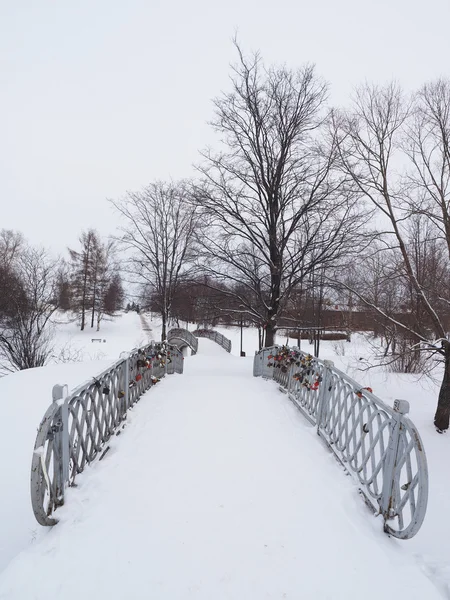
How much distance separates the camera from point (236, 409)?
18.3 ft

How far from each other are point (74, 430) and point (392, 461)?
3.01 meters

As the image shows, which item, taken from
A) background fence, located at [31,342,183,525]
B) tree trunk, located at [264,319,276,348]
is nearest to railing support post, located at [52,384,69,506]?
background fence, located at [31,342,183,525]

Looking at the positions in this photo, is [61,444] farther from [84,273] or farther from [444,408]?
[84,273]

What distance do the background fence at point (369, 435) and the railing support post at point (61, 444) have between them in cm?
286

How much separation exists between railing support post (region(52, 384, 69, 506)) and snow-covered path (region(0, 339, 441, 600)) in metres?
0.16

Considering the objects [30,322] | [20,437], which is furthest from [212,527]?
[30,322]

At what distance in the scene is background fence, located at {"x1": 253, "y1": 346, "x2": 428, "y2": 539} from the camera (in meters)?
2.53

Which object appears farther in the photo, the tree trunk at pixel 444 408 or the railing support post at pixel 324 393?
the tree trunk at pixel 444 408

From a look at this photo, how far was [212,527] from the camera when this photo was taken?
257cm

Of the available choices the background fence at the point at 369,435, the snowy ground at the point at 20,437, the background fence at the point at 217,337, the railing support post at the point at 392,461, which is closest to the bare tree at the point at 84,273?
the background fence at the point at 217,337

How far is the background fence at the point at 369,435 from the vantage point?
2533 millimetres

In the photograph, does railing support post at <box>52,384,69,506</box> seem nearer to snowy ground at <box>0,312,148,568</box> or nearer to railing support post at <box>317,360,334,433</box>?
snowy ground at <box>0,312,148,568</box>

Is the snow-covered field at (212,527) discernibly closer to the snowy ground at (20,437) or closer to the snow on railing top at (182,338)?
the snowy ground at (20,437)

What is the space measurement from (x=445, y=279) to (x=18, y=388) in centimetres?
1420
